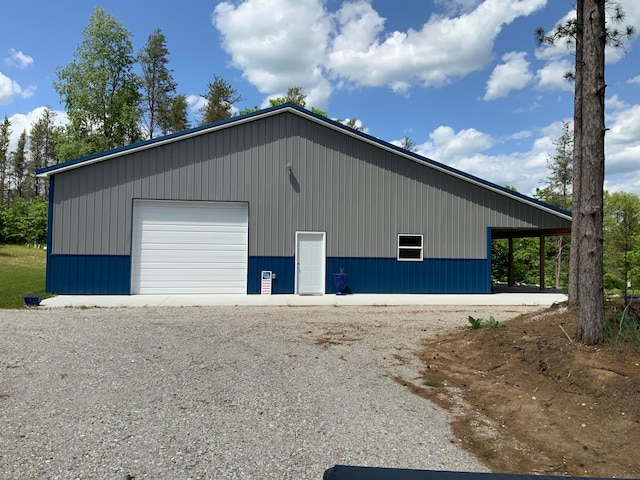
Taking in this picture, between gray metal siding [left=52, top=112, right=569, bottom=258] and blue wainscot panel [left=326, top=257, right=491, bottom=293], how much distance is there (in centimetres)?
29

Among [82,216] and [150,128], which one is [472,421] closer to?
[82,216]

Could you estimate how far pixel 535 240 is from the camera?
79.3 ft

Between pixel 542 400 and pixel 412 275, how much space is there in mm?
12084

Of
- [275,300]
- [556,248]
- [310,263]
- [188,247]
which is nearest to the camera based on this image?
[275,300]

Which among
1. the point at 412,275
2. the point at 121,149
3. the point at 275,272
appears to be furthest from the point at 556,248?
the point at 121,149

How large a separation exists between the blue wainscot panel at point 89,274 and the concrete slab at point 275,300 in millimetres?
374

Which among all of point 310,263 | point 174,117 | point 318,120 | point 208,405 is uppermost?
point 174,117

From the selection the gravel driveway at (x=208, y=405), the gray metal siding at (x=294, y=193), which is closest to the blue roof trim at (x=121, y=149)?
the gray metal siding at (x=294, y=193)

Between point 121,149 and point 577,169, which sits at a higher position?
point 121,149

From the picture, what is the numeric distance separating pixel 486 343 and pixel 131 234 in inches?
460

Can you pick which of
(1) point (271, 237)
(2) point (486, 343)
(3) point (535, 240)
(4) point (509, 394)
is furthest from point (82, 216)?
(3) point (535, 240)

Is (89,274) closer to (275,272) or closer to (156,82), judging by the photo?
(275,272)

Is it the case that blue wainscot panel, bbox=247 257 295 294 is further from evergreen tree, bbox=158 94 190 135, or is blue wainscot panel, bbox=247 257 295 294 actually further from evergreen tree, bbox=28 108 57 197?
evergreen tree, bbox=28 108 57 197

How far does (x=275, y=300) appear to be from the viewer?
14.3m
